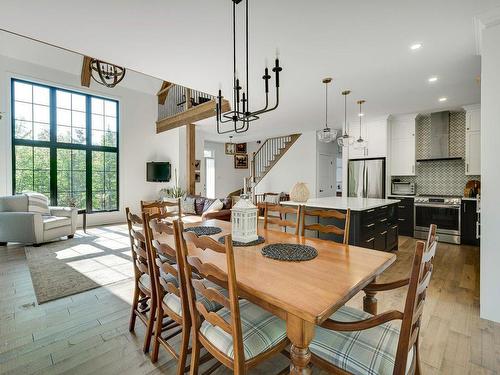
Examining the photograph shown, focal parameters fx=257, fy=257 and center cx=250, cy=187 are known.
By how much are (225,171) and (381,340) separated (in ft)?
31.6

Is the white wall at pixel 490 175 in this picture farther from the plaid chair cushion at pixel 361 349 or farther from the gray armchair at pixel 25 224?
the gray armchair at pixel 25 224

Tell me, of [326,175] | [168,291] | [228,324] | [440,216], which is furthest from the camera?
[326,175]

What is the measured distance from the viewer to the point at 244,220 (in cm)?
182

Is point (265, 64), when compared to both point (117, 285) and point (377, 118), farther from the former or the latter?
point (377, 118)

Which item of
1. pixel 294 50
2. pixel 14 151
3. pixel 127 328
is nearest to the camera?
pixel 127 328

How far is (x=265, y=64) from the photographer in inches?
125

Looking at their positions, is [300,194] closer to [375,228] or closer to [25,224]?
[375,228]

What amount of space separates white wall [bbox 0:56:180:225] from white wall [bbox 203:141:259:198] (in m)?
2.55

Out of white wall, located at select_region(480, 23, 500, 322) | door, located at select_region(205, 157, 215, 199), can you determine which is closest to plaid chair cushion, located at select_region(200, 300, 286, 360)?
white wall, located at select_region(480, 23, 500, 322)

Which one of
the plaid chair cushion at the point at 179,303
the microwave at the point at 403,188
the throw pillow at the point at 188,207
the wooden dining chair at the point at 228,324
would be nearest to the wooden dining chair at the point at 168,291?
the plaid chair cushion at the point at 179,303

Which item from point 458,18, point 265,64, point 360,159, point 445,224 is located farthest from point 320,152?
point 458,18

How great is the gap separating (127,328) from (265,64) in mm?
3132

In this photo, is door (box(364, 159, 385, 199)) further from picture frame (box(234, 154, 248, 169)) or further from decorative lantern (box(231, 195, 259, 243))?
picture frame (box(234, 154, 248, 169))

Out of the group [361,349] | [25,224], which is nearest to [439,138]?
[361,349]
